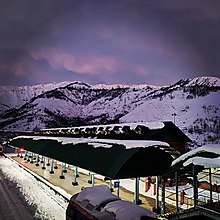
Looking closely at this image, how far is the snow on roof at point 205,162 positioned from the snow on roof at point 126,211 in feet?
11.8

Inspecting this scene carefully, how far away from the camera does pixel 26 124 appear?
167 meters

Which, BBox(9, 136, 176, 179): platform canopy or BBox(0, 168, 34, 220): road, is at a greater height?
BBox(9, 136, 176, 179): platform canopy

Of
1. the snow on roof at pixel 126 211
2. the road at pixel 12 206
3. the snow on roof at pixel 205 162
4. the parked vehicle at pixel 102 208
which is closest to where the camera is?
the snow on roof at pixel 126 211

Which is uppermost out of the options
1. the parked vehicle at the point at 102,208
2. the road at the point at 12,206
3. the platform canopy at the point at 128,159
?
the platform canopy at the point at 128,159

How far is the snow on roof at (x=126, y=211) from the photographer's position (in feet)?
29.7

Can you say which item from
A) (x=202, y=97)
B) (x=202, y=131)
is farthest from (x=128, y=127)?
(x=202, y=97)

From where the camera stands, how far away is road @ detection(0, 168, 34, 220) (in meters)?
A: 15.0

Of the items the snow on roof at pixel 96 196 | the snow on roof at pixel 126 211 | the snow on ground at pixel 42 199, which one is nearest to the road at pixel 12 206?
the snow on ground at pixel 42 199

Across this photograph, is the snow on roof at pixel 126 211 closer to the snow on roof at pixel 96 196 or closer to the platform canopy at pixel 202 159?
the snow on roof at pixel 96 196

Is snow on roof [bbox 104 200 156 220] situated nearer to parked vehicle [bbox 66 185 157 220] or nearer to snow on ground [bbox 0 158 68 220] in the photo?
parked vehicle [bbox 66 185 157 220]

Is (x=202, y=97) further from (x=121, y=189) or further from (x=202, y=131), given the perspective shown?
(x=121, y=189)

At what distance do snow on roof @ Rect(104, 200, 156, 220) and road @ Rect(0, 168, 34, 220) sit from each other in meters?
7.18

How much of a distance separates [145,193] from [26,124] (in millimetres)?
157556

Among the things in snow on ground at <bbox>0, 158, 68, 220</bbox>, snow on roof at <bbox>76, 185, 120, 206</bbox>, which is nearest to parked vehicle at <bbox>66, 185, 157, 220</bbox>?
snow on roof at <bbox>76, 185, 120, 206</bbox>
